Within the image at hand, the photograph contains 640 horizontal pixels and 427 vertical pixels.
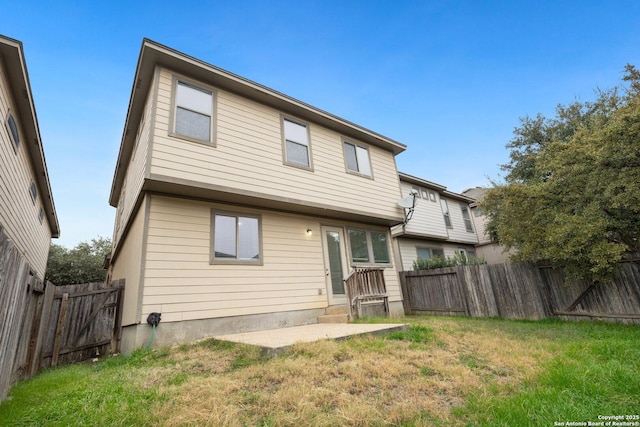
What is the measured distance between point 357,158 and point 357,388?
7747 millimetres

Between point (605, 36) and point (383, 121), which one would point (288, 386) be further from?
point (383, 121)

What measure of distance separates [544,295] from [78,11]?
1806cm

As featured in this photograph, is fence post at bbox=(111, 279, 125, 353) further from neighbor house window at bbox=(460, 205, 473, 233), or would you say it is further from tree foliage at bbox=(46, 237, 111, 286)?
neighbor house window at bbox=(460, 205, 473, 233)

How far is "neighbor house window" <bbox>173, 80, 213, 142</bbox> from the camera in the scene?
20.1 feet

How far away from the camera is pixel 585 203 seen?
6.29 m

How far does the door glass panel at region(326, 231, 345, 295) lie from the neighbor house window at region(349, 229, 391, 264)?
0.54 m

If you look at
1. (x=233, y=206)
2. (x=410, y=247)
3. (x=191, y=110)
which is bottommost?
(x=410, y=247)

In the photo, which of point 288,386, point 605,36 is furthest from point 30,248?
point 605,36

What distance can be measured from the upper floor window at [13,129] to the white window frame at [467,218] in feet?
60.7

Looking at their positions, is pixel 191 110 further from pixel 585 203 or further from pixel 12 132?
pixel 585 203

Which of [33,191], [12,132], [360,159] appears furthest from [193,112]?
[33,191]

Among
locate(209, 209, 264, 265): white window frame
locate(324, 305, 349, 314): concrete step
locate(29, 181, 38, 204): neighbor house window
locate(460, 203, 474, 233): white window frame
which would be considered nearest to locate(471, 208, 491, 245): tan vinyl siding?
locate(460, 203, 474, 233): white window frame

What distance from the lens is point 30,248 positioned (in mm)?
8711

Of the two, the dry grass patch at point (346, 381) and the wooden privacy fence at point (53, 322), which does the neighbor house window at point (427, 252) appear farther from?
the wooden privacy fence at point (53, 322)
